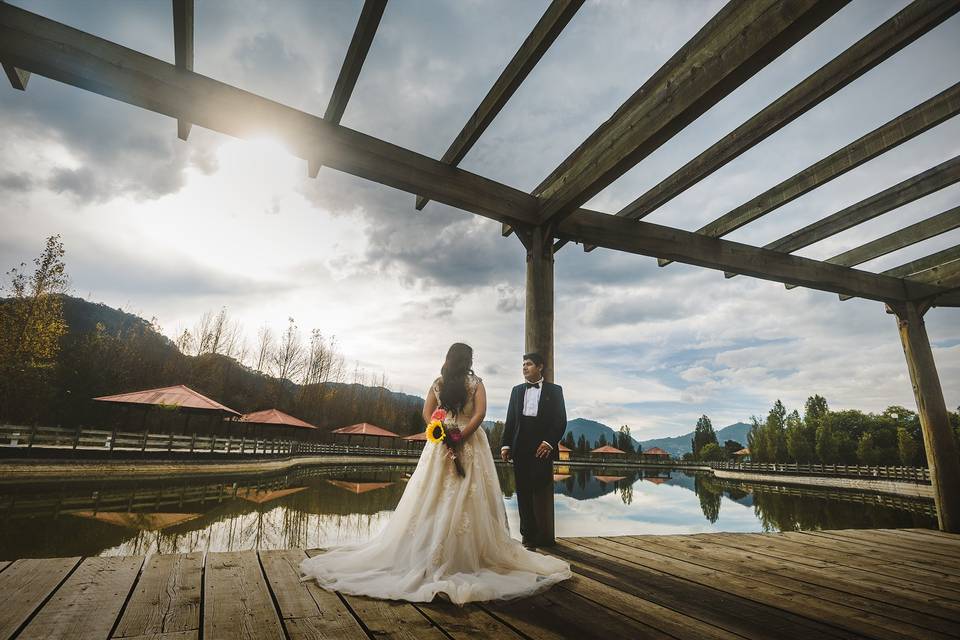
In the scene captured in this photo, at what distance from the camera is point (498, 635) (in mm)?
1679

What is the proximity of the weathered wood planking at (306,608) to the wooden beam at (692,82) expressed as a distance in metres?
3.21

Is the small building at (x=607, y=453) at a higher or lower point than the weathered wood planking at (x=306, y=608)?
lower

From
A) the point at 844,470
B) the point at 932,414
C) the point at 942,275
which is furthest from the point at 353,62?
the point at 844,470

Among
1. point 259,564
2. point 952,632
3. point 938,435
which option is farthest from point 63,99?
point 938,435

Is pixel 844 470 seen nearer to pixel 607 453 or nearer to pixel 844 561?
pixel 607 453

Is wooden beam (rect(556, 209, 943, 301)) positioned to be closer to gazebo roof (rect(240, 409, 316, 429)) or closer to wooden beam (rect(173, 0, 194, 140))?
wooden beam (rect(173, 0, 194, 140))

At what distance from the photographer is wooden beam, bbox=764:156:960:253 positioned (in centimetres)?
360

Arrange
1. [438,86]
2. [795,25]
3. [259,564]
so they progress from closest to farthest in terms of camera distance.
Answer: [795,25]
[259,564]
[438,86]

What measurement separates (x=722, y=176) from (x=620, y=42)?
1.76 metres

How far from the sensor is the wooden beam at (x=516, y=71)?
249 centimetres

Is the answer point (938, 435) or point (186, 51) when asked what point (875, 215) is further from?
point (186, 51)

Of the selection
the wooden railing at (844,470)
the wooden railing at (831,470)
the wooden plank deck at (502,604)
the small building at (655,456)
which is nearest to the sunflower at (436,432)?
the wooden plank deck at (502,604)

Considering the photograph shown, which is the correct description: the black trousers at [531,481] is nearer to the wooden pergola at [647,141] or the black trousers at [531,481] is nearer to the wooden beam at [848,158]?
the wooden pergola at [647,141]

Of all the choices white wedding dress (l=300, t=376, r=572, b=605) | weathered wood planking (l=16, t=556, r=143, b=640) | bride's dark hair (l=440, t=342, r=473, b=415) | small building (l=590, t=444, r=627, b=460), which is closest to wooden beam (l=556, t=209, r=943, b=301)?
bride's dark hair (l=440, t=342, r=473, b=415)
